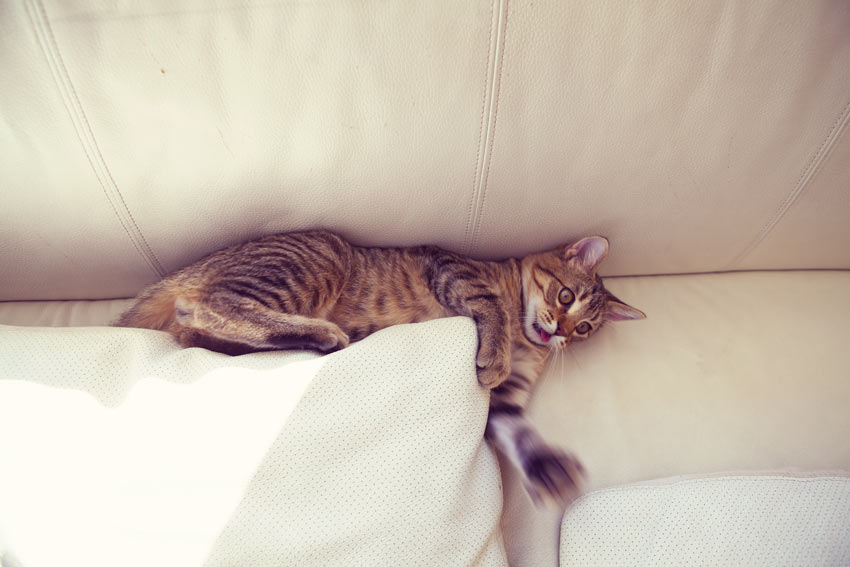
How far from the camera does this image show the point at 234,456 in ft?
2.70

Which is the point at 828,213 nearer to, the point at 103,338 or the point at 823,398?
the point at 823,398

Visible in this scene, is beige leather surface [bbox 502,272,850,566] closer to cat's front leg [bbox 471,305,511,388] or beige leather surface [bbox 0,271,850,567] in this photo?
beige leather surface [bbox 0,271,850,567]

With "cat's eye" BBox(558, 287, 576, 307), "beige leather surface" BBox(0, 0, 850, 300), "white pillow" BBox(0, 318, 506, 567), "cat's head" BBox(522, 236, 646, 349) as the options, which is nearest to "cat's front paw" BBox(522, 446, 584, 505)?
"white pillow" BBox(0, 318, 506, 567)

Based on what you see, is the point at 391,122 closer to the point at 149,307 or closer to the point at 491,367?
the point at 491,367

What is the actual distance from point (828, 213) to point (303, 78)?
1406 mm

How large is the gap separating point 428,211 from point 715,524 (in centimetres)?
90

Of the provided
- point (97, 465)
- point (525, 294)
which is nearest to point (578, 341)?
point (525, 294)

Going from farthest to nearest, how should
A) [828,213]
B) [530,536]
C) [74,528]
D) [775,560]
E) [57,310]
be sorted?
[828,213] → [57,310] → [530,536] → [775,560] → [74,528]

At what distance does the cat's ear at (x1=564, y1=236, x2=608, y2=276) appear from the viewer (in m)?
1.25

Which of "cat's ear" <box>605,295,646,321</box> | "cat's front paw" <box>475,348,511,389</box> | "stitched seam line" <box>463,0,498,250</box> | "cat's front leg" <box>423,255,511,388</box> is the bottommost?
"cat's ear" <box>605,295,646,321</box>

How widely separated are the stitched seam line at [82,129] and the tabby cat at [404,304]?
0.11 meters

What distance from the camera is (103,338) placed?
3.05 ft

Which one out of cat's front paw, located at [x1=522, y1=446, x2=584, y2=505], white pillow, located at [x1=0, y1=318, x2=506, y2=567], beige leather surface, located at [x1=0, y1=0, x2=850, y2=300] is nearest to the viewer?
white pillow, located at [x1=0, y1=318, x2=506, y2=567]

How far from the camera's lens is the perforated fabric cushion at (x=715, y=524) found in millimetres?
919
